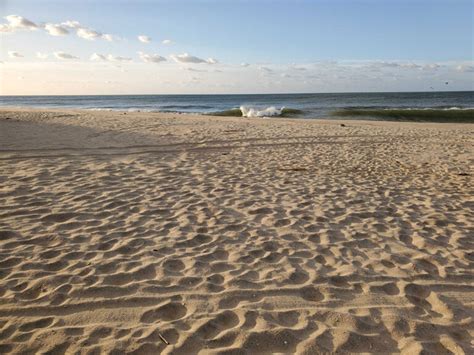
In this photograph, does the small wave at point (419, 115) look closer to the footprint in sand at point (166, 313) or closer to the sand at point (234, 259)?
the sand at point (234, 259)

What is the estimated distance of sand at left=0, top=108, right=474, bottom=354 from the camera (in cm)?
272

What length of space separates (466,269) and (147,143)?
8.73 m

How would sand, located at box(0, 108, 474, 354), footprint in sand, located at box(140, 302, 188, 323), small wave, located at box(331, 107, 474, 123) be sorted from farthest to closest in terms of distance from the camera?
small wave, located at box(331, 107, 474, 123) < footprint in sand, located at box(140, 302, 188, 323) < sand, located at box(0, 108, 474, 354)

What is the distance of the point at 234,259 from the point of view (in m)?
3.79

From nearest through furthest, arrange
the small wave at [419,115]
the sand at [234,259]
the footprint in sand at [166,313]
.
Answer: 1. the sand at [234,259]
2. the footprint in sand at [166,313]
3. the small wave at [419,115]

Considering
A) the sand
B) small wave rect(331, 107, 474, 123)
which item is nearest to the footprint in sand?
the sand

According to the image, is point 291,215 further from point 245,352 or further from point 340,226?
point 245,352

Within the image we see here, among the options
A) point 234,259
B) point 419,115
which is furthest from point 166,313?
point 419,115

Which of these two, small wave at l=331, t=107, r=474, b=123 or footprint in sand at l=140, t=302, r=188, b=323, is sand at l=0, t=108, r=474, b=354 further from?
small wave at l=331, t=107, r=474, b=123

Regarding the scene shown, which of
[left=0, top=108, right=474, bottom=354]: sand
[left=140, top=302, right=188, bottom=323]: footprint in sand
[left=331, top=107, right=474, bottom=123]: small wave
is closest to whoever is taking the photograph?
[left=0, top=108, right=474, bottom=354]: sand

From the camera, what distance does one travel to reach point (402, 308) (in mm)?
3053

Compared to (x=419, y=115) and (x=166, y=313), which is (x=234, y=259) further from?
(x=419, y=115)

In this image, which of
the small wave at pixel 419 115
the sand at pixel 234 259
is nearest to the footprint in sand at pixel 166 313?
the sand at pixel 234 259

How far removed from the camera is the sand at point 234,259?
2.72 metres
